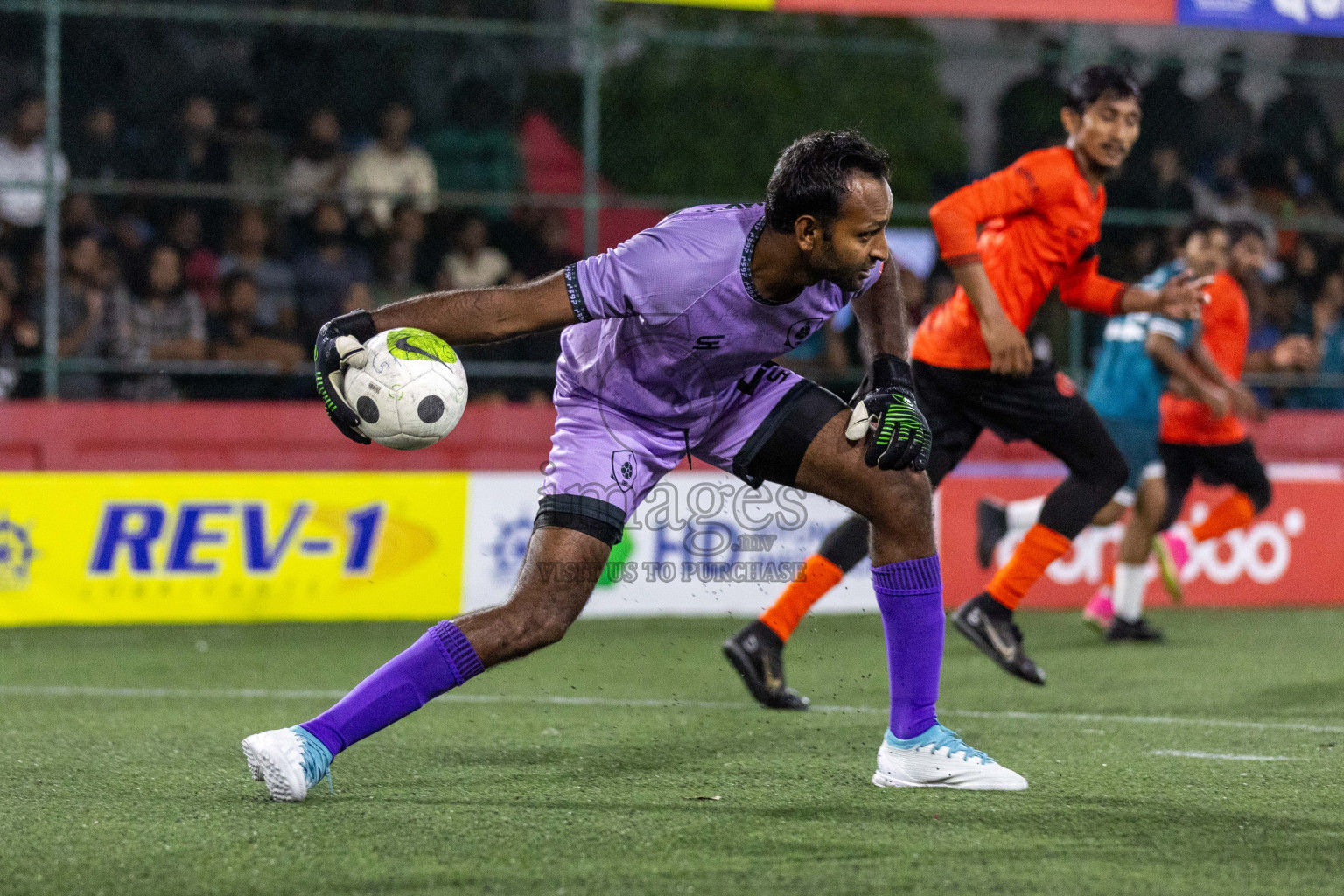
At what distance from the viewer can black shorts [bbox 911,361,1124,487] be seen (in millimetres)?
6035

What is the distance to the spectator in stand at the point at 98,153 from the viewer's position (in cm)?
1170

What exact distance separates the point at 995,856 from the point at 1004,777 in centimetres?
82

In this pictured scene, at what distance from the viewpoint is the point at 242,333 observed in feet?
35.2

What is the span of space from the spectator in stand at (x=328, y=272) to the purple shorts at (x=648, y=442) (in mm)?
7021

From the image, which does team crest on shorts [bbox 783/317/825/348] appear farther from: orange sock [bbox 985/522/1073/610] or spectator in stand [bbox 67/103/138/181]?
spectator in stand [bbox 67/103/138/181]

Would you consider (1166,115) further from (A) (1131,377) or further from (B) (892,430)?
(B) (892,430)

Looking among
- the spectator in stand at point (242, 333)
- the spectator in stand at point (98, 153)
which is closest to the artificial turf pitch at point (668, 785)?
the spectator in stand at point (242, 333)

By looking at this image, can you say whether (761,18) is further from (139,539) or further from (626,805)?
(626,805)

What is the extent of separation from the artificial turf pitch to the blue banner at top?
530 cm

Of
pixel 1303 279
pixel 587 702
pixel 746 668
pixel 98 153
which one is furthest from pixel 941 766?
pixel 1303 279

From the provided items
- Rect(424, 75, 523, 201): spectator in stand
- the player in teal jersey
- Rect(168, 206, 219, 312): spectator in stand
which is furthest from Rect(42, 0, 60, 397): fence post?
the player in teal jersey

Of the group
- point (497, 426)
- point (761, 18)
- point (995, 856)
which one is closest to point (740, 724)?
point (995, 856)

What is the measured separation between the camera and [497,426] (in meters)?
10.5

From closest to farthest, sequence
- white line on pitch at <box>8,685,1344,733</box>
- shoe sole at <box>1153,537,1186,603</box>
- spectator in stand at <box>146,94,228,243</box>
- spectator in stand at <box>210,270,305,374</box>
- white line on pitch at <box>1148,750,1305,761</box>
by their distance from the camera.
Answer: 1. white line on pitch at <box>1148,750,1305,761</box>
2. white line on pitch at <box>8,685,1344,733</box>
3. shoe sole at <box>1153,537,1186,603</box>
4. spectator in stand at <box>210,270,305,374</box>
5. spectator in stand at <box>146,94,228,243</box>
